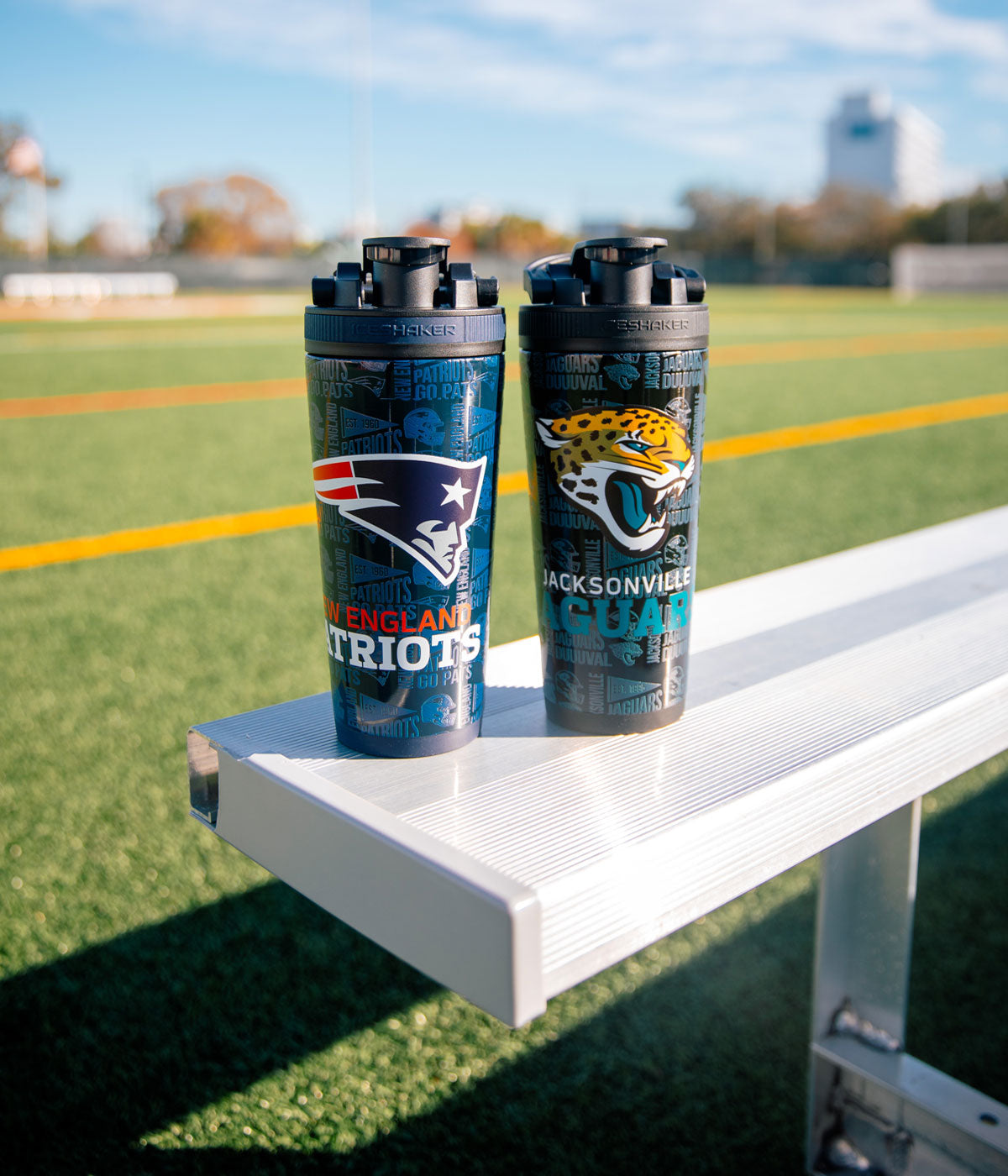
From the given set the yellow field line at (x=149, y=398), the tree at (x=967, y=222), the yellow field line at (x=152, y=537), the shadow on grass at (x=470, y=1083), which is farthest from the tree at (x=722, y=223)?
the shadow on grass at (x=470, y=1083)

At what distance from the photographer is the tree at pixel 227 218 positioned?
5828cm

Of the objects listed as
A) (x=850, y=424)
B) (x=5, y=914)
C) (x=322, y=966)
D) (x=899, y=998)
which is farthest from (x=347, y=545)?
(x=850, y=424)

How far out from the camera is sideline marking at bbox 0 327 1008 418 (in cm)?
670

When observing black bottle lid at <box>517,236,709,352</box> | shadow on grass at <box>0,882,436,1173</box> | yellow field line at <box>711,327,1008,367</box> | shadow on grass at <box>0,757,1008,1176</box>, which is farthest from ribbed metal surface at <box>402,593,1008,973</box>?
yellow field line at <box>711,327,1008,367</box>

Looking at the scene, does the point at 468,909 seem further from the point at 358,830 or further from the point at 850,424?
the point at 850,424

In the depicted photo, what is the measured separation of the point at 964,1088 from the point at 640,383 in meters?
0.83

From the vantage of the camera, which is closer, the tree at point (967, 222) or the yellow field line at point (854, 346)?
the yellow field line at point (854, 346)

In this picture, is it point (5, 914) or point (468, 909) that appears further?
point (5, 914)

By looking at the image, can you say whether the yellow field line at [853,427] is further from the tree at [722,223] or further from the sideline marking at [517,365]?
the tree at [722,223]

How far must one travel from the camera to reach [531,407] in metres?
0.75

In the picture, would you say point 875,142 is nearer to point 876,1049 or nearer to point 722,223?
point 722,223

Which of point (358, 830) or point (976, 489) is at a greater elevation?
point (358, 830)

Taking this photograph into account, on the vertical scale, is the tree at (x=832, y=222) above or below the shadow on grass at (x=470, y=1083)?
above

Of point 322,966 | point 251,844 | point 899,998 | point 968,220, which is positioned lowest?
point 322,966
